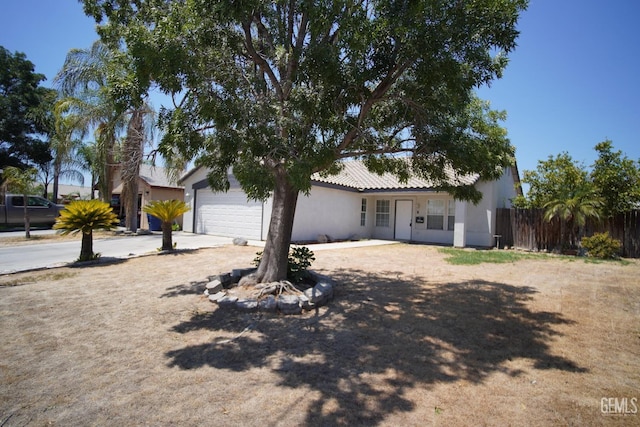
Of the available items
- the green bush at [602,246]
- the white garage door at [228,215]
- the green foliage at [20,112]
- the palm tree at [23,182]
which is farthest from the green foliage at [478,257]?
the green foliage at [20,112]

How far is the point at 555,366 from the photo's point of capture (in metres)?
4.16

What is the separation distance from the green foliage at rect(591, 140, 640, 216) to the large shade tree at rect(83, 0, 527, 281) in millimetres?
9628

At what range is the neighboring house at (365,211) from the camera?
1642cm

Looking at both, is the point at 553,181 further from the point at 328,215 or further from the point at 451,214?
the point at 328,215

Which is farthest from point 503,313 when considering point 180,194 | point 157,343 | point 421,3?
point 180,194

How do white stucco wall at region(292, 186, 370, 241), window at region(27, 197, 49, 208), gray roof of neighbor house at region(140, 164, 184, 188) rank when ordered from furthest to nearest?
gray roof of neighbor house at region(140, 164, 184, 188), window at region(27, 197, 49, 208), white stucco wall at region(292, 186, 370, 241)

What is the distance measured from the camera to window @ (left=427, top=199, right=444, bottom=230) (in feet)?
59.2

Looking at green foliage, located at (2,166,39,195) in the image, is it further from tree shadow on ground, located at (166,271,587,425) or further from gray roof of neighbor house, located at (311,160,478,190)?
tree shadow on ground, located at (166,271,587,425)

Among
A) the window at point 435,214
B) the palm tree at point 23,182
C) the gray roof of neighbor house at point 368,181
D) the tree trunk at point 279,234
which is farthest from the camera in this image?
the window at point 435,214

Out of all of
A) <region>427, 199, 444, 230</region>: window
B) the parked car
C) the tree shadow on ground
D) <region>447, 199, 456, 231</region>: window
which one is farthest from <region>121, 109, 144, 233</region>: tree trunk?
<region>447, 199, 456, 231</region>: window

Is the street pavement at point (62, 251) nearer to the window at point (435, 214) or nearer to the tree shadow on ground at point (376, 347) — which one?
the tree shadow on ground at point (376, 347)

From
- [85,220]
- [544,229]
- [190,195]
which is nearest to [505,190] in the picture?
[544,229]

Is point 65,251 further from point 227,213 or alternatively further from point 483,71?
point 483,71

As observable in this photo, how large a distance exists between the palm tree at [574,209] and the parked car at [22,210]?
23712 millimetres
